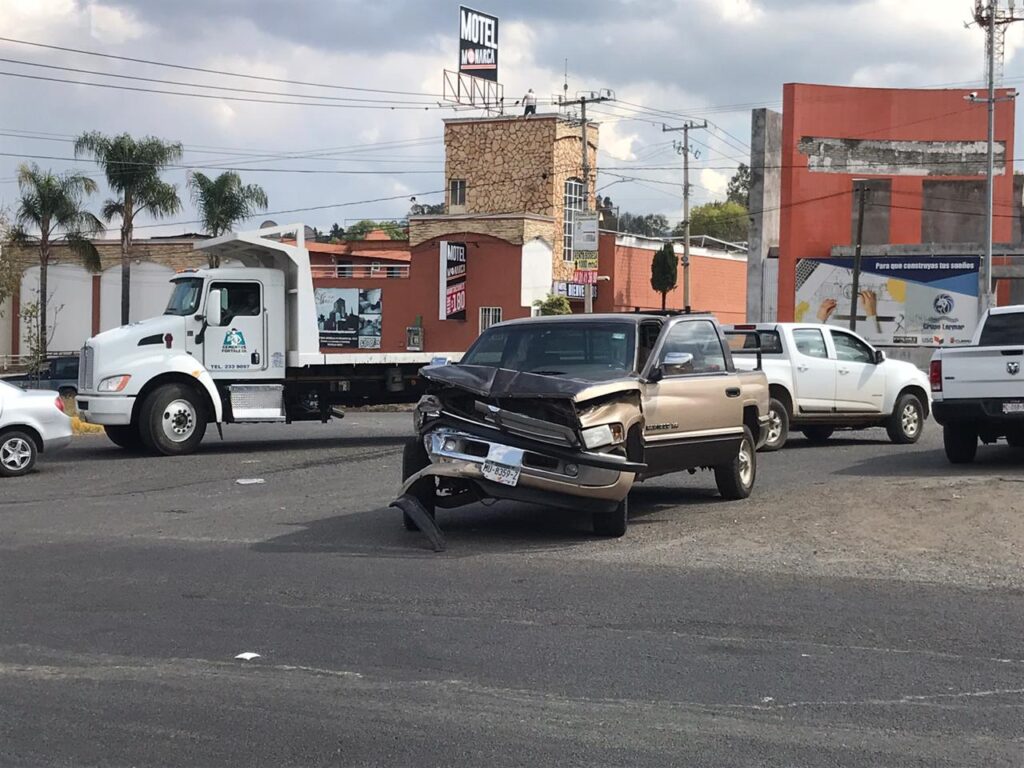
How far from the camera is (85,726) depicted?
18.8 ft

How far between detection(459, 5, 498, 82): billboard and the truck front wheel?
4777 cm

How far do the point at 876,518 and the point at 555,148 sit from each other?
162ft

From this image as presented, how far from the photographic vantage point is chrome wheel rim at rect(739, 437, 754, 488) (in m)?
12.9

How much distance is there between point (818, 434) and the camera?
19750 millimetres

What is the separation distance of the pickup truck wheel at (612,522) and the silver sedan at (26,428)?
872cm

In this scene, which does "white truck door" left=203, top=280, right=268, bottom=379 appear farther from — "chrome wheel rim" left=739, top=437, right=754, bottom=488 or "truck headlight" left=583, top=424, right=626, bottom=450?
"truck headlight" left=583, top=424, right=626, bottom=450

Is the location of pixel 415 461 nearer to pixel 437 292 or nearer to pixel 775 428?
pixel 775 428

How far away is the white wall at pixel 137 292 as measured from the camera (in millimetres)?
59688

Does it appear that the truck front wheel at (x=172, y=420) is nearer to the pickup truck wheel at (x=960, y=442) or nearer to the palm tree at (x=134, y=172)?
the pickup truck wheel at (x=960, y=442)

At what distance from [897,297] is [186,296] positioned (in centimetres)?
3539

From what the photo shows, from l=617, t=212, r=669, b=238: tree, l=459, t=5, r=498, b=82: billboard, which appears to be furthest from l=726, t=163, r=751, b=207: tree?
l=459, t=5, r=498, b=82: billboard

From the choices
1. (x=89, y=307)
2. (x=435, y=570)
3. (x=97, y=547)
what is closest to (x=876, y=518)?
(x=435, y=570)

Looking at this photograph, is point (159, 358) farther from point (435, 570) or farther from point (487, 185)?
point (487, 185)

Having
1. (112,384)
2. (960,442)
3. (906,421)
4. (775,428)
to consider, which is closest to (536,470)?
(960,442)
